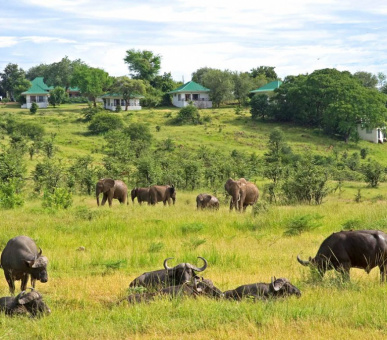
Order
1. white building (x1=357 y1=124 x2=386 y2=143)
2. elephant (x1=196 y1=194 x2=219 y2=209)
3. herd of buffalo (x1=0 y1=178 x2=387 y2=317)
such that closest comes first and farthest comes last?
herd of buffalo (x1=0 y1=178 x2=387 y2=317), elephant (x1=196 y1=194 x2=219 y2=209), white building (x1=357 y1=124 x2=386 y2=143)

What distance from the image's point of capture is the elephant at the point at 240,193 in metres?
24.3

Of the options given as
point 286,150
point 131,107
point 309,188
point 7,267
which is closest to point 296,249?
point 7,267

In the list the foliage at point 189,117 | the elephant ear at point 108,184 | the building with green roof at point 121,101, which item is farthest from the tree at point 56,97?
the elephant ear at point 108,184

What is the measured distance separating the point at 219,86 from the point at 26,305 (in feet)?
262

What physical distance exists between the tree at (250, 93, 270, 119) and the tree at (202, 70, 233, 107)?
1323 cm

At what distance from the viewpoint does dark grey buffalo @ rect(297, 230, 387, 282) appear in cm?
1022

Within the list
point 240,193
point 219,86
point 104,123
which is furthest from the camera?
point 219,86

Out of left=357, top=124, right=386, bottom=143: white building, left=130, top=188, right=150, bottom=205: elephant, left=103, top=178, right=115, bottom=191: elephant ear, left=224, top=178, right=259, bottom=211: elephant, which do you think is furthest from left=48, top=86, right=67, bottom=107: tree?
left=224, top=178, right=259, bottom=211: elephant

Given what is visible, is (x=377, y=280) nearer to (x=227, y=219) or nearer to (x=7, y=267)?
(x=7, y=267)

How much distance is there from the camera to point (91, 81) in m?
91.9

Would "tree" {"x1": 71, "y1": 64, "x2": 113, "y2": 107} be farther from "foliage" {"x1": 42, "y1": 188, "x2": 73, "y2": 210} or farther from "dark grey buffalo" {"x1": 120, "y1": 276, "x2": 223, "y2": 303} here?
"dark grey buffalo" {"x1": 120, "y1": 276, "x2": 223, "y2": 303}

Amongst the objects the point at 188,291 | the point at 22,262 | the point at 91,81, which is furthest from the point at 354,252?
the point at 91,81

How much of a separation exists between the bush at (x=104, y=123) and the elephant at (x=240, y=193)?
38.0m

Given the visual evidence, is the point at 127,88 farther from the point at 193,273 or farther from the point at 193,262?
the point at 193,273
